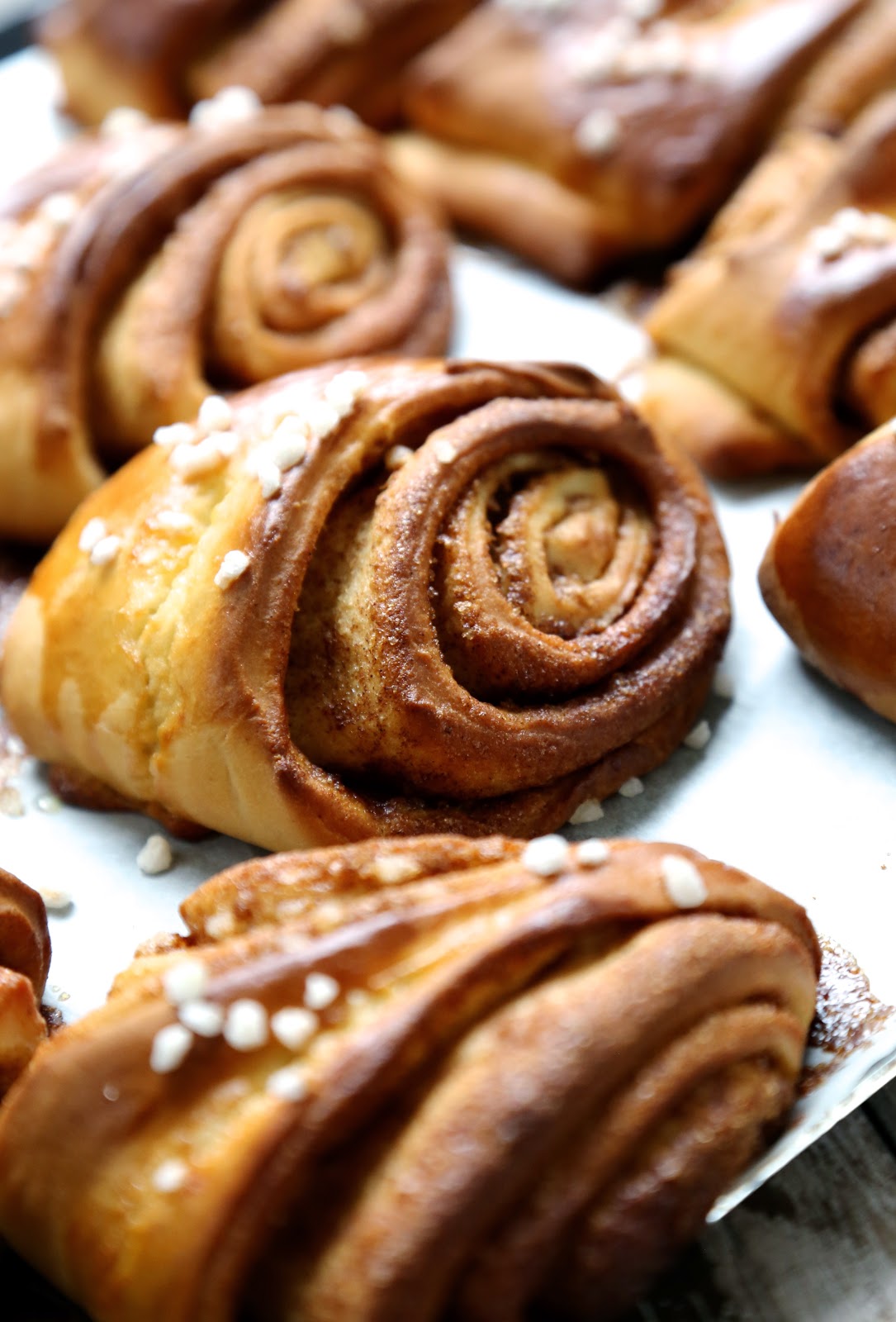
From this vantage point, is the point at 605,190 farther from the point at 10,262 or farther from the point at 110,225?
the point at 10,262

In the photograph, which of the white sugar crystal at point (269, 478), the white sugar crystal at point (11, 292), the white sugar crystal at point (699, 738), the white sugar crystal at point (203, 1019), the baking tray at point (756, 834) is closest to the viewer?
the white sugar crystal at point (203, 1019)

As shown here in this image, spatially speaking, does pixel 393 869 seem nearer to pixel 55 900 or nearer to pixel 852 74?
pixel 55 900

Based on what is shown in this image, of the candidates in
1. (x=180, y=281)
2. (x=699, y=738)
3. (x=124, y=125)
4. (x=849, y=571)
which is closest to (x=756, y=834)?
(x=699, y=738)

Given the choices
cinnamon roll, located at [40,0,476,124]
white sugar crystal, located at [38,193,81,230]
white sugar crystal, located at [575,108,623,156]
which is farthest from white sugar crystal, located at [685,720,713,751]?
cinnamon roll, located at [40,0,476,124]

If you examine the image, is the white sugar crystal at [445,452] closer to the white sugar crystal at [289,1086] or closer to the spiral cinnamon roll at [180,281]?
the spiral cinnamon roll at [180,281]

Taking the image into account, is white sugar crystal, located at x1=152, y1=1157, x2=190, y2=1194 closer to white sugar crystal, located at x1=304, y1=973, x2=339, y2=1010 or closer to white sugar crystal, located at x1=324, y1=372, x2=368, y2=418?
white sugar crystal, located at x1=304, y1=973, x2=339, y2=1010

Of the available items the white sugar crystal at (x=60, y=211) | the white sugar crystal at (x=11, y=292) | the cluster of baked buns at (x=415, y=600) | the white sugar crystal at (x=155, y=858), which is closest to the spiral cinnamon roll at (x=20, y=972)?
the cluster of baked buns at (x=415, y=600)
